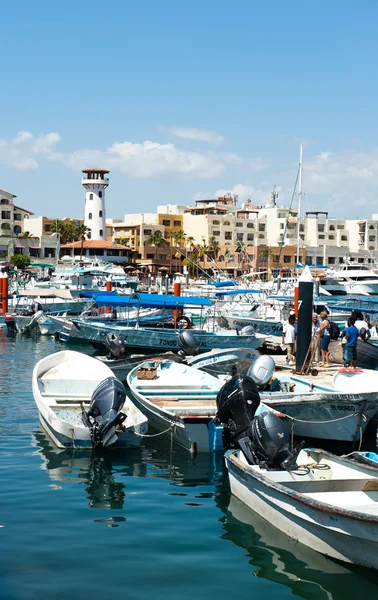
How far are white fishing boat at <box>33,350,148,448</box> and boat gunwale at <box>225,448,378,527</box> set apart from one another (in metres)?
3.33

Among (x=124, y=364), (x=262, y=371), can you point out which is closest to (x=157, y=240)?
(x=124, y=364)

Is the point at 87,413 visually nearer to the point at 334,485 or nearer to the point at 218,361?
the point at 334,485

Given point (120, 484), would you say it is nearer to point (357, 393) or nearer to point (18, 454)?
point (18, 454)

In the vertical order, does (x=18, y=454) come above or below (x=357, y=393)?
below

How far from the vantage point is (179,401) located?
699 inches

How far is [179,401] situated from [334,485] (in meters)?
6.87

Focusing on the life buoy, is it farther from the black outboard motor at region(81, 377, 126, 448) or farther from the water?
the black outboard motor at region(81, 377, 126, 448)

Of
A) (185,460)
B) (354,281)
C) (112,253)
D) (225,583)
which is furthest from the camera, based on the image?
(112,253)

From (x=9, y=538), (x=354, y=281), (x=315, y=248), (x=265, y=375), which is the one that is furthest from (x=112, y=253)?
(x=9, y=538)

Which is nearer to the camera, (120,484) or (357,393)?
(120,484)

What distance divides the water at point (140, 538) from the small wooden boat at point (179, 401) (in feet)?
1.40

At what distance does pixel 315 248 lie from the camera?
118 metres

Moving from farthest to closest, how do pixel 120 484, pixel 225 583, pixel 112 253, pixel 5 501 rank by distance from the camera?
pixel 112 253, pixel 120 484, pixel 5 501, pixel 225 583

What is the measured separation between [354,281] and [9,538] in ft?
200
